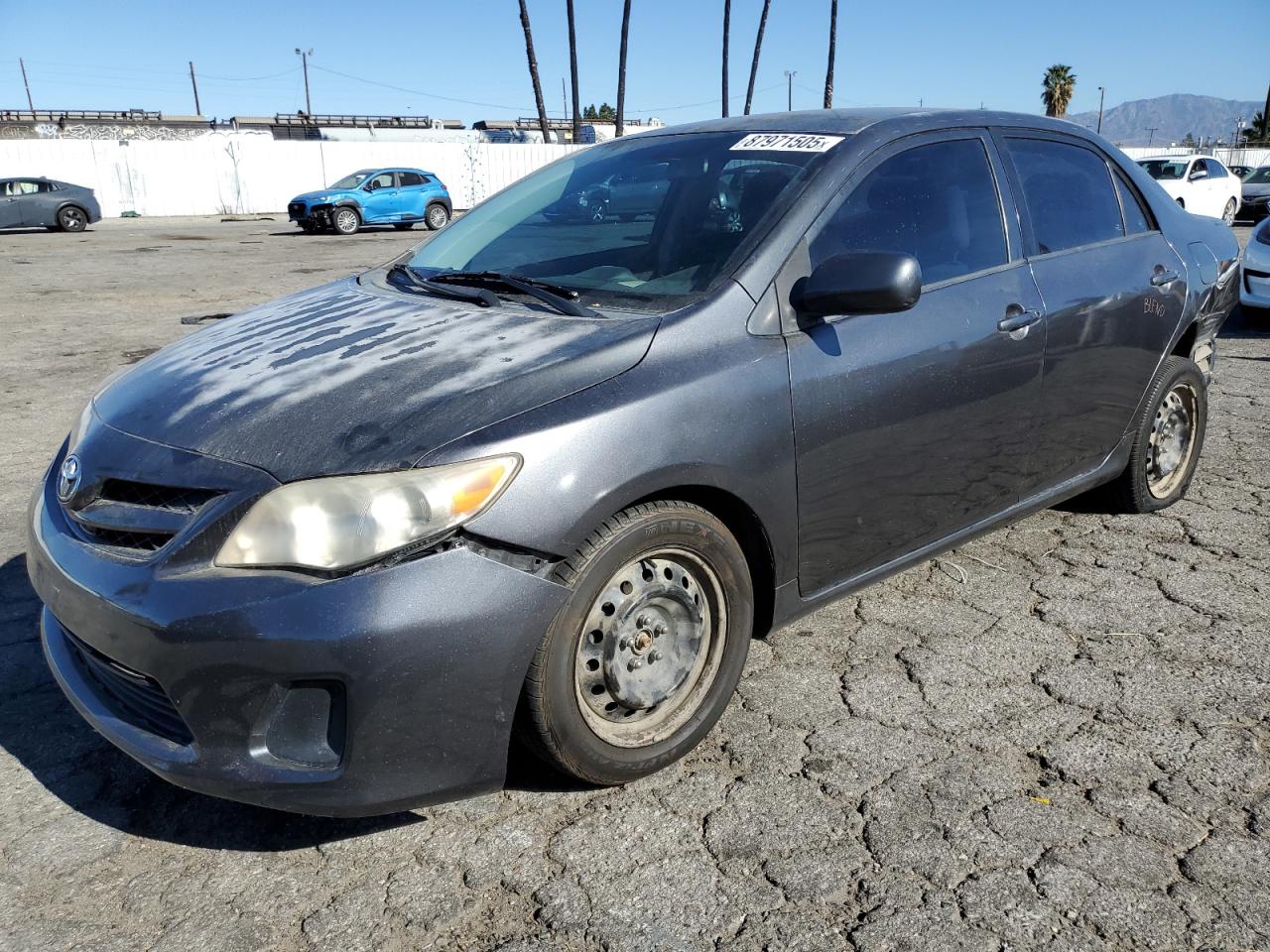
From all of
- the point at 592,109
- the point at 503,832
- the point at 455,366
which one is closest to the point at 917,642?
the point at 503,832

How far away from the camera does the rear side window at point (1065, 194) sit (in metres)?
3.59

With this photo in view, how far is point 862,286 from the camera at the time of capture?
2.67m

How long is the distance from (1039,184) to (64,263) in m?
17.3

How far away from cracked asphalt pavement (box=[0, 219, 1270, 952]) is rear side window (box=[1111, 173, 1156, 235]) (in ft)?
4.46

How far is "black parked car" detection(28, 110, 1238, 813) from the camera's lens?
215 cm

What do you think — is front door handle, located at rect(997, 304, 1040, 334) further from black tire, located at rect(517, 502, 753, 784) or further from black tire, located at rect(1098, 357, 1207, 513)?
black tire, located at rect(517, 502, 753, 784)

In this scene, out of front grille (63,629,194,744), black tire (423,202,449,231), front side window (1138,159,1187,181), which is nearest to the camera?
front grille (63,629,194,744)

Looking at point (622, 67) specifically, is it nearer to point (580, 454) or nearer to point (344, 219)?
point (344, 219)

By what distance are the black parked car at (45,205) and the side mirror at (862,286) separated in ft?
87.6

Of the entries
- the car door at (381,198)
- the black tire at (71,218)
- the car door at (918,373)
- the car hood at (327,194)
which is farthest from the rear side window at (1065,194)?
the black tire at (71,218)

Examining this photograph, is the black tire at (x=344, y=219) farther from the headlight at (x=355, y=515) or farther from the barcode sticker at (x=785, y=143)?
the headlight at (x=355, y=515)

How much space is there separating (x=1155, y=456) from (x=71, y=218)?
1070 inches

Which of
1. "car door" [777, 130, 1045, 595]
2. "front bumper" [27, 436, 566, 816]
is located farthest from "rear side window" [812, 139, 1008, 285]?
"front bumper" [27, 436, 566, 816]

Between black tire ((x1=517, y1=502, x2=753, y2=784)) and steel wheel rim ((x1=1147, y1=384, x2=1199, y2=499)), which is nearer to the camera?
black tire ((x1=517, y1=502, x2=753, y2=784))
